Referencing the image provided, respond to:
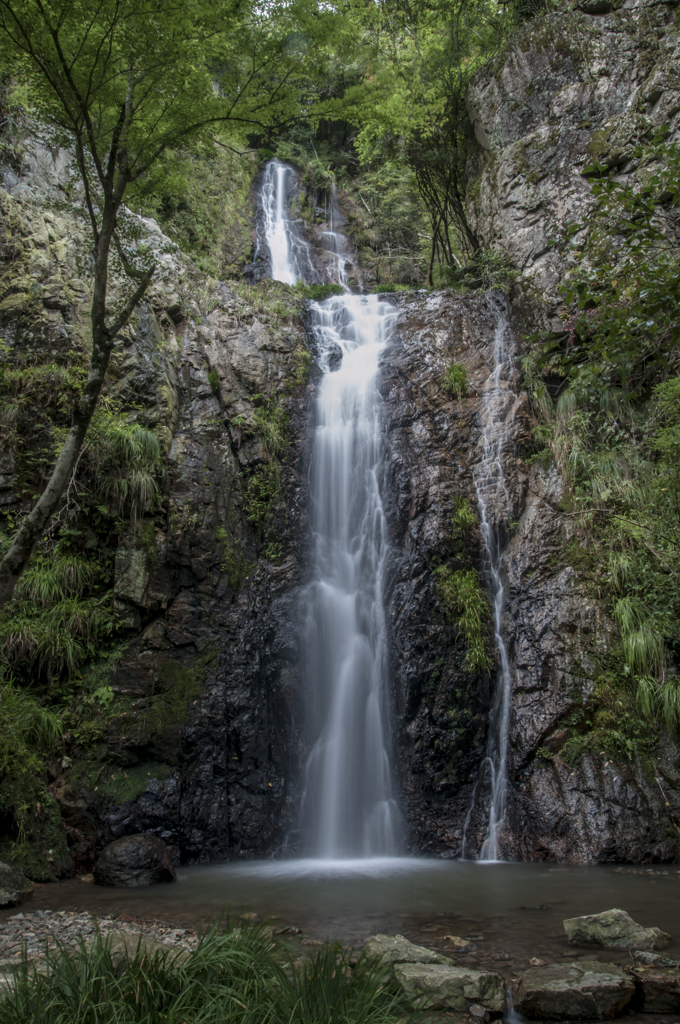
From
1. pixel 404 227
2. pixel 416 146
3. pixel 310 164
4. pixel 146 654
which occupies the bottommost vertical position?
pixel 146 654

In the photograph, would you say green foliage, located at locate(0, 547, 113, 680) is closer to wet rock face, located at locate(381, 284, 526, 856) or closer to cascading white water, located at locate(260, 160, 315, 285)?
wet rock face, located at locate(381, 284, 526, 856)

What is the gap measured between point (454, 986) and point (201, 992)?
5.88 ft

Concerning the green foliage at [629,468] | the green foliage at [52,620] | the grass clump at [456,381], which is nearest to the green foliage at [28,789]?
the green foliage at [52,620]

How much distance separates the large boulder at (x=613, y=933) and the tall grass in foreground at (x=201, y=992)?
2337 millimetres

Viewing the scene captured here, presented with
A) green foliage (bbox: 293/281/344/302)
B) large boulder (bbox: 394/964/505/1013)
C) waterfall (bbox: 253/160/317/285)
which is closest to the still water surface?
large boulder (bbox: 394/964/505/1013)

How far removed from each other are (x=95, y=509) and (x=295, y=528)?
10.6ft

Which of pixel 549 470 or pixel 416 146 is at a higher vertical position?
pixel 416 146

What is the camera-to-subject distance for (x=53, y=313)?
980 cm

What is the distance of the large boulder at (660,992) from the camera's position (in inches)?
138

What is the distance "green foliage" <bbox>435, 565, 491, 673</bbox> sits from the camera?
340 inches

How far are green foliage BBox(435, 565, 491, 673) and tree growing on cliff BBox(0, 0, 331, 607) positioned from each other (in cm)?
565

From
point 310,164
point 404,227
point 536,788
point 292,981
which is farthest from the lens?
point 310,164

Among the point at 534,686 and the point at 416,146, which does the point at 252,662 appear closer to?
the point at 534,686

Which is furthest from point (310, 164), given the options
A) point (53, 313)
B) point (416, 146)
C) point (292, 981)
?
point (292, 981)
